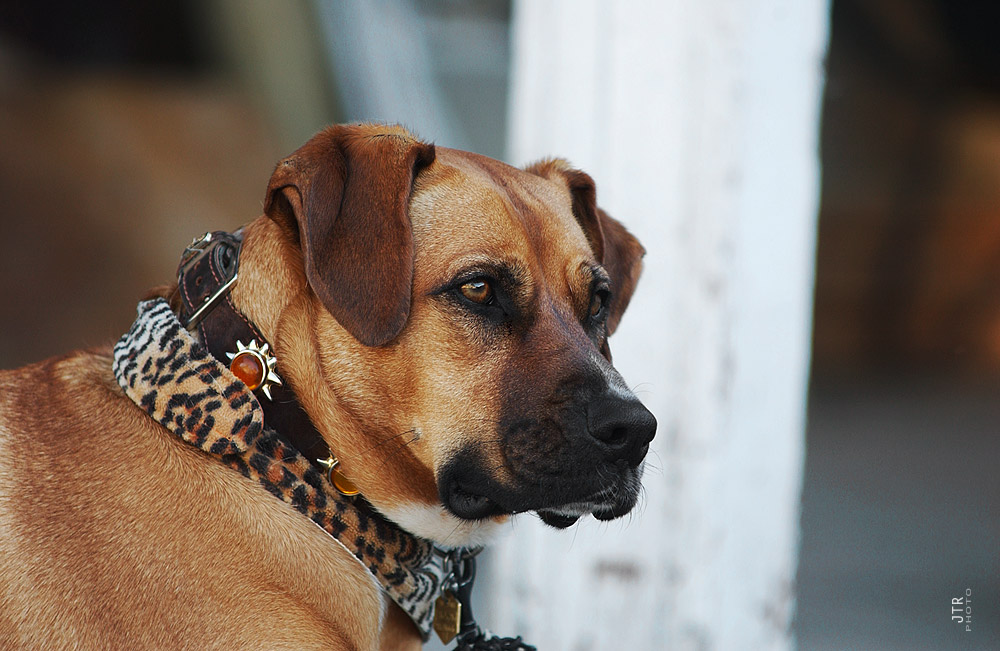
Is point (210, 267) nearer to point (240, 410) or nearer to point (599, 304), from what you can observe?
point (240, 410)

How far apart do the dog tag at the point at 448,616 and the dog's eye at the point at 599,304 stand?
33.8 inches

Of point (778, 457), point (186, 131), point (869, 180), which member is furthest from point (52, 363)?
point (869, 180)

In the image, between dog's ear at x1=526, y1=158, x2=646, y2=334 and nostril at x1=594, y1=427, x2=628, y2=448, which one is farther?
dog's ear at x1=526, y1=158, x2=646, y2=334

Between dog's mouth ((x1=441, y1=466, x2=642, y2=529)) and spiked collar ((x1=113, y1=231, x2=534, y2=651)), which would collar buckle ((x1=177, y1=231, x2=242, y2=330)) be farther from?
dog's mouth ((x1=441, y1=466, x2=642, y2=529))

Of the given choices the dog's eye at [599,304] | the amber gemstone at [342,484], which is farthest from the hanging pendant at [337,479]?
the dog's eye at [599,304]

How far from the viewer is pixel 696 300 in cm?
333

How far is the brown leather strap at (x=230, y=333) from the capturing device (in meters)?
2.11

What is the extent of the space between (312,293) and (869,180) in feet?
32.6

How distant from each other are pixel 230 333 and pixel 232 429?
0.25 metres

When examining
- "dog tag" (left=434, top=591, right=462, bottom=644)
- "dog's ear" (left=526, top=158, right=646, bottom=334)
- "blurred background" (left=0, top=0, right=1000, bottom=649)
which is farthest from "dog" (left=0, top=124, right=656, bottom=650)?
"blurred background" (left=0, top=0, right=1000, bottom=649)

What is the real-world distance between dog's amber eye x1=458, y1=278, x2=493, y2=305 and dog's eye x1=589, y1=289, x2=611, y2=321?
40 cm

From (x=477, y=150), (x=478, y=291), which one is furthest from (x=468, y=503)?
(x=477, y=150)

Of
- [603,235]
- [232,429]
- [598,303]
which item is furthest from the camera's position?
[603,235]

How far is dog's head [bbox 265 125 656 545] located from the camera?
204cm
